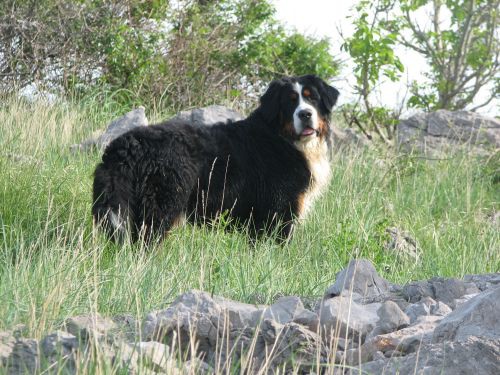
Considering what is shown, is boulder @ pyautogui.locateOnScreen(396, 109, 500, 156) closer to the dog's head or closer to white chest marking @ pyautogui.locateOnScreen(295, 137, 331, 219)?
white chest marking @ pyautogui.locateOnScreen(295, 137, 331, 219)

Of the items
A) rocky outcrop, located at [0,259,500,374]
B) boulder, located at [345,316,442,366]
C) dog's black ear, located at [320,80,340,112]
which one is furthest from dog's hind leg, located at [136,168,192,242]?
boulder, located at [345,316,442,366]

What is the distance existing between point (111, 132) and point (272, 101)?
3069 millimetres

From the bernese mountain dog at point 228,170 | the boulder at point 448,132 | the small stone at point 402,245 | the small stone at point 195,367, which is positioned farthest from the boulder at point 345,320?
the boulder at point 448,132

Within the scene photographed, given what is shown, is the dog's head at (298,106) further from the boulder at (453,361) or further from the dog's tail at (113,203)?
the boulder at (453,361)

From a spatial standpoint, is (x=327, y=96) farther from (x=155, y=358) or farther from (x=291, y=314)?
(x=155, y=358)

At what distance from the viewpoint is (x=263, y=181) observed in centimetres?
792

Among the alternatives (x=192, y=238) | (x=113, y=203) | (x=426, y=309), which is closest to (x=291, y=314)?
(x=426, y=309)

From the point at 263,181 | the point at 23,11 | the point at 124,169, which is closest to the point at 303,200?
the point at 263,181

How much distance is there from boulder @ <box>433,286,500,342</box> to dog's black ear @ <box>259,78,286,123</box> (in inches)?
172

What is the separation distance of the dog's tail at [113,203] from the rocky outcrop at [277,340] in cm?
257

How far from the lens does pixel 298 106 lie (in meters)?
7.97

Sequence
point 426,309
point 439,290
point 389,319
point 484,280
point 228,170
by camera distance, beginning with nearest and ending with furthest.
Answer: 1. point 389,319
2. point 426,309
3. point 439,290
4. point 484,280
5. point 228,170

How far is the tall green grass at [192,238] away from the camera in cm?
467

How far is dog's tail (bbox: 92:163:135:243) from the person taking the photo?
6887mm
